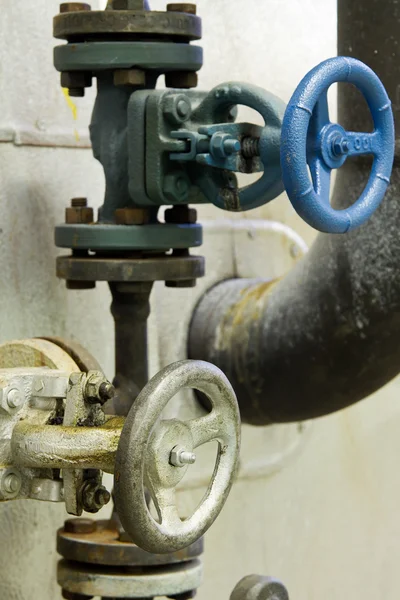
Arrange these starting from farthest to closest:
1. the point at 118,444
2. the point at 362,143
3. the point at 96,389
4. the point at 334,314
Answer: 1. the point at 334,314
2. the point at 362,143
3. the point at 96,389
4. the point at 118,444

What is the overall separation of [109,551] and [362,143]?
1.86 ft

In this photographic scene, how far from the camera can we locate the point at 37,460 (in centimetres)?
123

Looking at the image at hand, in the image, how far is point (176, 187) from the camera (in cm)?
146

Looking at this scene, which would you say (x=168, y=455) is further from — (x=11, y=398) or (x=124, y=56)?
(x=124, y=56)

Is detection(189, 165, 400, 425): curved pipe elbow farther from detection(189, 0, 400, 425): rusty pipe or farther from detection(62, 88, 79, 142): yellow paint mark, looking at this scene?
detection(62, 88, 79, 142): yellow paint mark

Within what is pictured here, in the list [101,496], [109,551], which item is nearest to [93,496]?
[101,496]

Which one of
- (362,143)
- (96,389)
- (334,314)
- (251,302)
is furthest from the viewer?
(251,302)

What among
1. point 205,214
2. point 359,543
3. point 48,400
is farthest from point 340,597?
point 48,400

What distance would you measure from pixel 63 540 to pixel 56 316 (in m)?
0.31

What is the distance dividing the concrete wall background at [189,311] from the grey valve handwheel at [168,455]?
45cm

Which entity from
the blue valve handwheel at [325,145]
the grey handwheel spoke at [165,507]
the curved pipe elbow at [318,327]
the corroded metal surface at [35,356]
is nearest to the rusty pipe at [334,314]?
the curved pipe elbow at [318,327]

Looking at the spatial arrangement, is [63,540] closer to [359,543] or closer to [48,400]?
[48,400]

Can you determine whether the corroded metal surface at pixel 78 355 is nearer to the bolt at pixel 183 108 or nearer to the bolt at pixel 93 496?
the bolt at pixel 93 496

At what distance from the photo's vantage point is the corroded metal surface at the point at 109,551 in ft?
4.83
